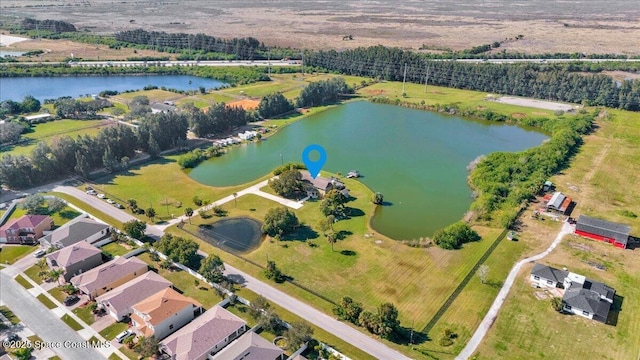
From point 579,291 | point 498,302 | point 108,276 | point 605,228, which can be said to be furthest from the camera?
point 605,228

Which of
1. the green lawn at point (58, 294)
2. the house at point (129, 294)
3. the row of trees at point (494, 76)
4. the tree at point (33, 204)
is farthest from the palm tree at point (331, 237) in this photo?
the row of trees at point (494, 76)

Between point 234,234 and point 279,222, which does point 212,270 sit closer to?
point 234,234

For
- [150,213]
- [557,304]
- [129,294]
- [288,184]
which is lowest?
[129,294]

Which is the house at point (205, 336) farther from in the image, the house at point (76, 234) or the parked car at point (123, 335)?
the house at point (76, 234)

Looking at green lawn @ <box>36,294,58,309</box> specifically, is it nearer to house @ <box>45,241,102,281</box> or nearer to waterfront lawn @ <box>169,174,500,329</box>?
house @ <box>45,241,102,281</box>

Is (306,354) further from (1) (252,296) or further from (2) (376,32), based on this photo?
(2) (376,32)

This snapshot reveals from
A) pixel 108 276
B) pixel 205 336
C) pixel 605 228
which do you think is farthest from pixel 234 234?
pixel 605 228

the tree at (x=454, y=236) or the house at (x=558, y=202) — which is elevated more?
the house at (x=558, y=202)
